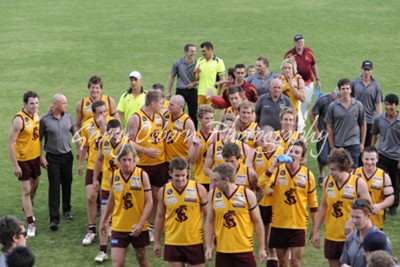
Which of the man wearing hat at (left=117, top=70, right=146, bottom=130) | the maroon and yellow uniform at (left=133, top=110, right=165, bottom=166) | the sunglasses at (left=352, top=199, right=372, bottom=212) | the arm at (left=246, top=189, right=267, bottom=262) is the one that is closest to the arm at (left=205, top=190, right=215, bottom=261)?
the arm at (left=246, top=189, right=267, bottom=262)

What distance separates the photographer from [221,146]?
9945mm

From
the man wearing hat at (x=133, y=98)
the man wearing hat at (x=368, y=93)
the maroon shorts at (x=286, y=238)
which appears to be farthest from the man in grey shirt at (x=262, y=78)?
the maroon shorts at (x=286, y=238)

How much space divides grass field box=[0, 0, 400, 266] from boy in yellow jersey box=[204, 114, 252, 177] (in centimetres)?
362

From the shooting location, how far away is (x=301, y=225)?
30.0 feet

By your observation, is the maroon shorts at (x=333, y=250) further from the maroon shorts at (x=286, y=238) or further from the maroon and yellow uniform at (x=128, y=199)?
the maroon and yellow uniform at (x=128, y=199)

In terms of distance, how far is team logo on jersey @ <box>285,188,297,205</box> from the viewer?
9.18m

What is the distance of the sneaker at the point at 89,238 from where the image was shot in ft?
35.5

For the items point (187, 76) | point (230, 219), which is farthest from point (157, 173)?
point (187, 76)

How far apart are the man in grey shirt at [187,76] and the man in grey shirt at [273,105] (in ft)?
12.8

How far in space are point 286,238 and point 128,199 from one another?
6.23 feet

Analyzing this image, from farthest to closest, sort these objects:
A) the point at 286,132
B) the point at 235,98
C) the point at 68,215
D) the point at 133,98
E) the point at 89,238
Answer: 1. the point at 133,98
2. the point at 68,215
3. the point at 235,98
4. the point at 89,238
5. the point at 286,132

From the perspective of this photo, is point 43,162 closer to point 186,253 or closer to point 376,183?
point 186,253

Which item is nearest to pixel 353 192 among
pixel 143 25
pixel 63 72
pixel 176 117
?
pixel 176 117

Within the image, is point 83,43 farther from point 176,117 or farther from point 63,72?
point 176,117
